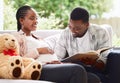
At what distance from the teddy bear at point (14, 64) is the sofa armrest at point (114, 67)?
65cm

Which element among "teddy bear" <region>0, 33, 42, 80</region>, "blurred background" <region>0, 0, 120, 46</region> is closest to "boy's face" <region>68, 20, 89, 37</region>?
"teddy bear" <region>0, 33, 42, 80</region>

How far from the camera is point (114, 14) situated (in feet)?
16.1

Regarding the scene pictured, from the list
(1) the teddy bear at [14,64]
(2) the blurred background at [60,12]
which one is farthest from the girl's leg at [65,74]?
(2) the blurred background at [60,12]

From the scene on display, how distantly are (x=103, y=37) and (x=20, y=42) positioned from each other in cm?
73

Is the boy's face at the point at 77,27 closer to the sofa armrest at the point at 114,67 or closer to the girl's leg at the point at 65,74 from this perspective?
the sofa armrest at the point at 114,67

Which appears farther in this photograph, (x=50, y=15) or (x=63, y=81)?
(x=50, y=15)

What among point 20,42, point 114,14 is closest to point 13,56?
point 20,42

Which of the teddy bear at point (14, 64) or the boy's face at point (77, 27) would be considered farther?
the boy's face at point (77, 27)

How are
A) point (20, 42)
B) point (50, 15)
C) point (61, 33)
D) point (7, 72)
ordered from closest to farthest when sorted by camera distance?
point (7, 72) → point (20, 42) → point (61, 33) → point (50, 15)

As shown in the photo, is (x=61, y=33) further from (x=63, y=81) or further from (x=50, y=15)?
(x=50, y=15)

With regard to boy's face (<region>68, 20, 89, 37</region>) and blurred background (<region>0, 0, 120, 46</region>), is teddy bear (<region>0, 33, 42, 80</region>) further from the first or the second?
blurred background (<region>0, 0, 120, 46</region>)

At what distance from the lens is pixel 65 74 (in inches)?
79.7

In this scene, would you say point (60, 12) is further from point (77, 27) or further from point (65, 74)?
point (65, 74)

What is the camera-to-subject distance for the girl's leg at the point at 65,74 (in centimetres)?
202
